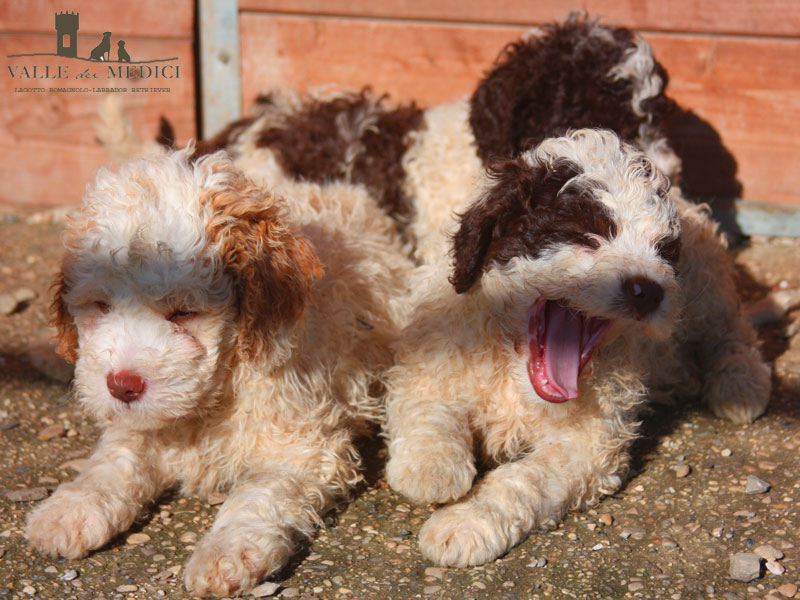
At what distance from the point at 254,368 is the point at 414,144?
2.37 metres

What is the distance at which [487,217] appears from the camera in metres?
3.27

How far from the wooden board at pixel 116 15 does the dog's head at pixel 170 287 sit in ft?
9.23

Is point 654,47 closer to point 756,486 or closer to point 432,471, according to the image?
point 756,486

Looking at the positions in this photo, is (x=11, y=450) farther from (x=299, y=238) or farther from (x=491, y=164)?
(x=491, y=164)

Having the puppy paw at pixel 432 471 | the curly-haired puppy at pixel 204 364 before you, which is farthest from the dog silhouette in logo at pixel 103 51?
the puppy paw at pixel 432 471

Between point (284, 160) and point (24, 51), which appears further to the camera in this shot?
point (24, 51)

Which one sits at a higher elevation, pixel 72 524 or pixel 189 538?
pixel 72 524

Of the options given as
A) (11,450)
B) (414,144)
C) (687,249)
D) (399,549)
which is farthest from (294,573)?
(414,144)

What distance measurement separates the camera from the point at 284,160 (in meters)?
5.05

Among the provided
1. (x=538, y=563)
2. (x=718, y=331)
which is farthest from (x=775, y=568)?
(x=718, y=331)

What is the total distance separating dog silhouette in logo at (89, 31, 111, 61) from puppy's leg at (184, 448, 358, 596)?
3.63 meters

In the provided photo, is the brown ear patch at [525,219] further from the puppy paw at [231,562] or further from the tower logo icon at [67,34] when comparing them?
the tower logo icon at [67,34]

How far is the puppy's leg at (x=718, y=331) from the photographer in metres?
4.17

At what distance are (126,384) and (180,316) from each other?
0.95ft
